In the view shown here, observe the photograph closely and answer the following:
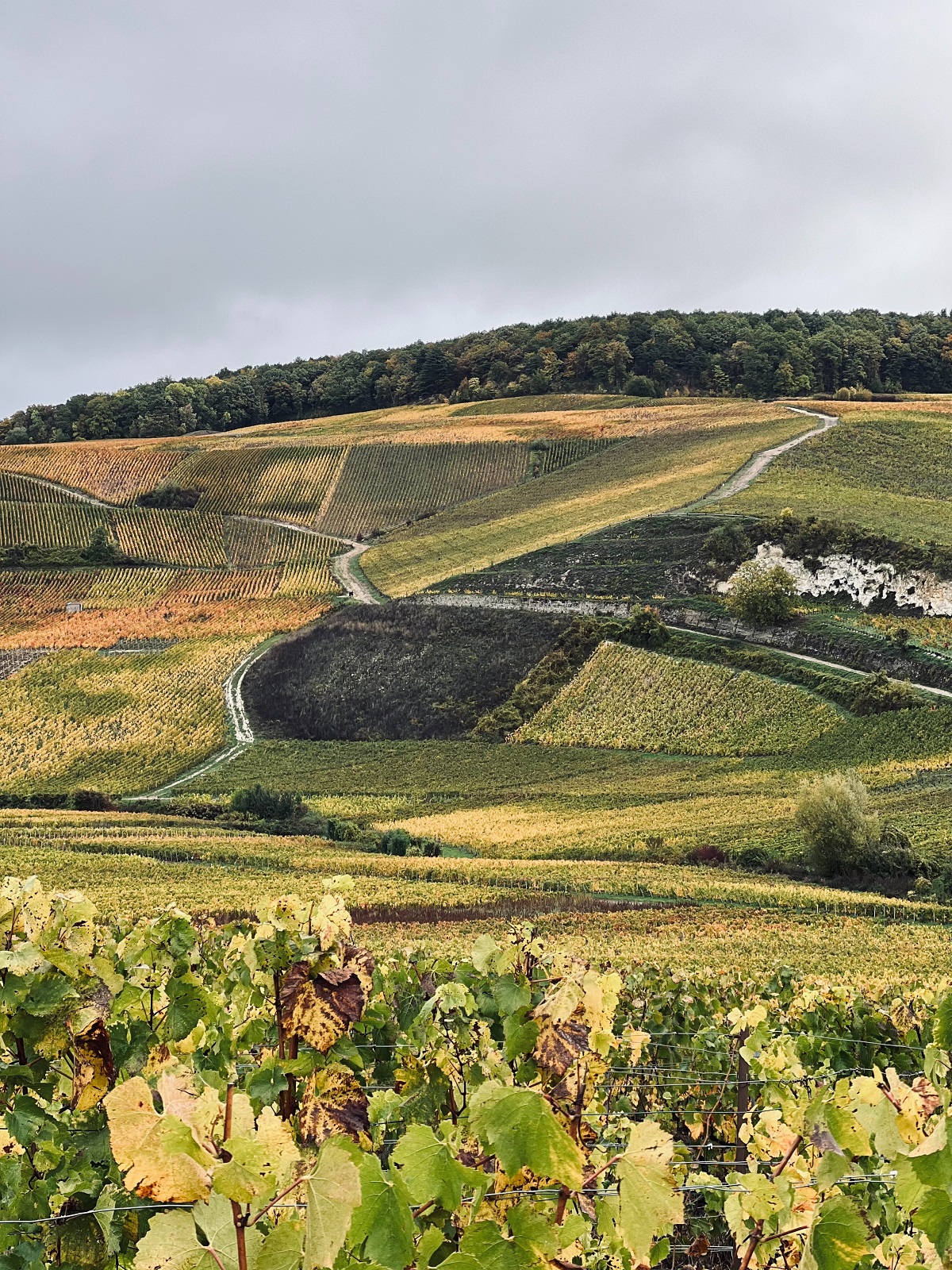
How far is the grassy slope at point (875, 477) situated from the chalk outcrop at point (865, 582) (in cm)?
497

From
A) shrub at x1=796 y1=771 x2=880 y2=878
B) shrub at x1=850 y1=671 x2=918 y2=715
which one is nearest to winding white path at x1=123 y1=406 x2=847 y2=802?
shrub at x1=850 y1=671 x2=918 y2=715

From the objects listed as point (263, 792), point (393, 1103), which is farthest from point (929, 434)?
point (393, 1103)

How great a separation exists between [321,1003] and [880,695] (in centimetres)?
4787

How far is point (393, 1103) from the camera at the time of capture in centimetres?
516

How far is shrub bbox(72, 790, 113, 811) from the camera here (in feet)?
169

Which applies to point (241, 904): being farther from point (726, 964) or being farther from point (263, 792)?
point (263, 792)

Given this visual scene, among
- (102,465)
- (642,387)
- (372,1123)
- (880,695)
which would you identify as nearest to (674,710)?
(880,695)

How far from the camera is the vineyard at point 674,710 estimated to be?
51.6 meters

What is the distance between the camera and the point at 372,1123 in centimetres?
549

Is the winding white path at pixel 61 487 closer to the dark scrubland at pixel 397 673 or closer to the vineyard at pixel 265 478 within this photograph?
the vineyard at pixel 265 478

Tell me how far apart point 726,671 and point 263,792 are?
2441cm

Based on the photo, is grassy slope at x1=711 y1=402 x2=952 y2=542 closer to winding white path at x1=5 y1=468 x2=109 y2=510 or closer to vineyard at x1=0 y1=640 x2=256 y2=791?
vineyard at x1=0 y1=640 x2=256 y2=791

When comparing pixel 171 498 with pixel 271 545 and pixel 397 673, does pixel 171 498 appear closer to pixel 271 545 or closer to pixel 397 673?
pixel 271 545

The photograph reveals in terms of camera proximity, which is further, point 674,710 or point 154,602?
point 154,602
